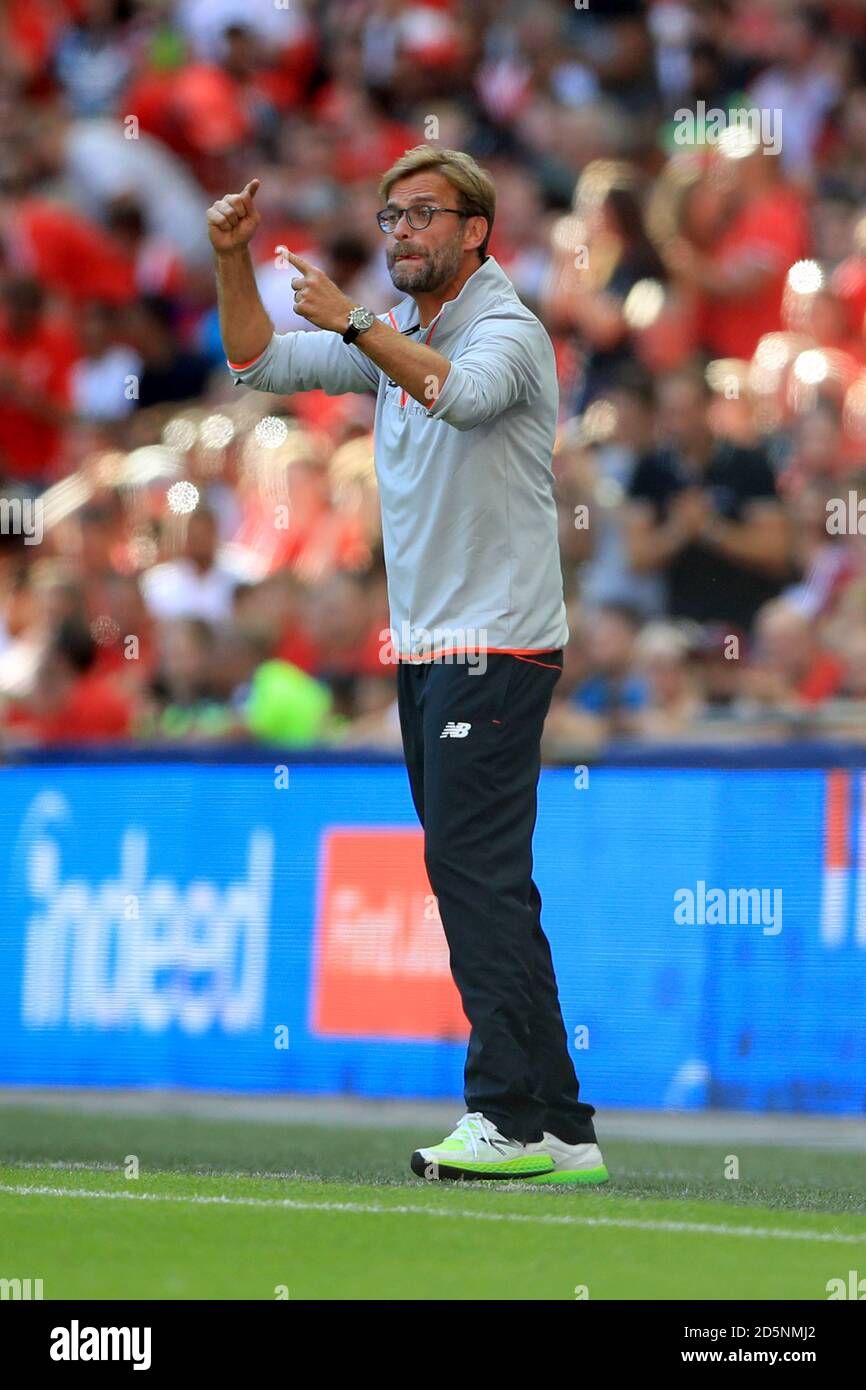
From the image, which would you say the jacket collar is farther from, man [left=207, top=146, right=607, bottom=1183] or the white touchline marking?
the white touchline marking

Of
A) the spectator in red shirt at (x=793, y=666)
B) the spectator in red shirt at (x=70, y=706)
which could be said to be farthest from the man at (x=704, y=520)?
the spectator in red shirt at (x=70, y=706)

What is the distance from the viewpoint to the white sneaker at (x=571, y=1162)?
5.98m

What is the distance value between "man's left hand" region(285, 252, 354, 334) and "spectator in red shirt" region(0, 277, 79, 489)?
27.3ft

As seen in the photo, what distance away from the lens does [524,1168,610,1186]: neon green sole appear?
5.94 meters

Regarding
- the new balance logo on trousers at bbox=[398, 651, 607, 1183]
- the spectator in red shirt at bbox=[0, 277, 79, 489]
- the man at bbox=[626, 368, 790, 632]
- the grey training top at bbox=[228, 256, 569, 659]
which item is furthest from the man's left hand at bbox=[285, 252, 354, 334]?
the spectator in red shirt at bbox=[0, 277, 79, 489]

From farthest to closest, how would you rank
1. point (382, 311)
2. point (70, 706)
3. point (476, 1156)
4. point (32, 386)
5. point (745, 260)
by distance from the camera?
point (32, 386) → point (382, 311) → point (745, 260) → point (70, 706) → point (476, 1156)

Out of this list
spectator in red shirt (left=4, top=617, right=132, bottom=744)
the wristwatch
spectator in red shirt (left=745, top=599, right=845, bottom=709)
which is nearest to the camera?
the wristwatch

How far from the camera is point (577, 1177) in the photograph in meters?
6.04

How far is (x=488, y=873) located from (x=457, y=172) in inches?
66.9

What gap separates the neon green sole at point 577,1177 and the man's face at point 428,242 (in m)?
2.19

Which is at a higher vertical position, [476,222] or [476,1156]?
[476,222]

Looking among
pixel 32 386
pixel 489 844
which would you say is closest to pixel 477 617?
pixel 489 844

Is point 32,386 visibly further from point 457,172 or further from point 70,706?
point 457,172

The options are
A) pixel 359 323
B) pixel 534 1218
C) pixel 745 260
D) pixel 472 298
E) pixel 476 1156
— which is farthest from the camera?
pixel 745 260
